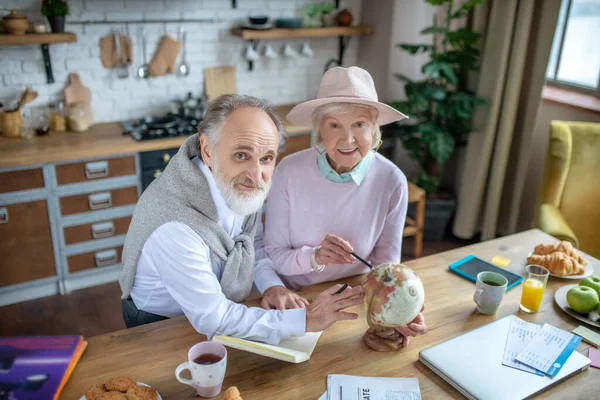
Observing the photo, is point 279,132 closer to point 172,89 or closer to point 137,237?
point 137,237

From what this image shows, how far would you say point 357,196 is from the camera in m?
1.77

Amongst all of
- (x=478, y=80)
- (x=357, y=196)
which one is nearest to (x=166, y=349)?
(x=357, y=196)

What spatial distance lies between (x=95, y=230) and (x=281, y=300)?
1.92 metres

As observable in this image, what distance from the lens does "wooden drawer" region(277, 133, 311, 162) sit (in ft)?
11.4

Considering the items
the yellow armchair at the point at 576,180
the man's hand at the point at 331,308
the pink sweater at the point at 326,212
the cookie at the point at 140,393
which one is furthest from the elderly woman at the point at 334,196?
the yellow armchair at the point at 576,180

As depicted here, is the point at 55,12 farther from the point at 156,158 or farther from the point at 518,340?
the point at 518,340

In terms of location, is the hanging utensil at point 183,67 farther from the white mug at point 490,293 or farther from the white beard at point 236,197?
the white mug at point 490,293

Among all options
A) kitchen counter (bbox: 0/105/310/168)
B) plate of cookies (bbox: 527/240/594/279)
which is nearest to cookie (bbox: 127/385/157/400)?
plate of cookies (bbox: 527/240/594/279)

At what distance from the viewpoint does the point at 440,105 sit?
3.33 metres

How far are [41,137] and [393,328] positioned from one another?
2.57 m

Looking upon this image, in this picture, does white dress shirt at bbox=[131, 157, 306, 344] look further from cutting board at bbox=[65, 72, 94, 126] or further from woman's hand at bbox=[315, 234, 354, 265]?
cutting board at bbox=[65, 72, 94, 126]

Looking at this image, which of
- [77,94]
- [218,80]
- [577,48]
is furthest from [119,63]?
[577,48]

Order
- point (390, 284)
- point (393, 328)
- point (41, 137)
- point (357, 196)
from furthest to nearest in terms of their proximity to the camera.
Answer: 1. point (41, 137)
2. point (357, 196)
3. point (393, 328)
4. point (390, 284)

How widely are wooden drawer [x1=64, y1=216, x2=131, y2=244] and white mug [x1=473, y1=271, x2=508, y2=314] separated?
88.0 inches
